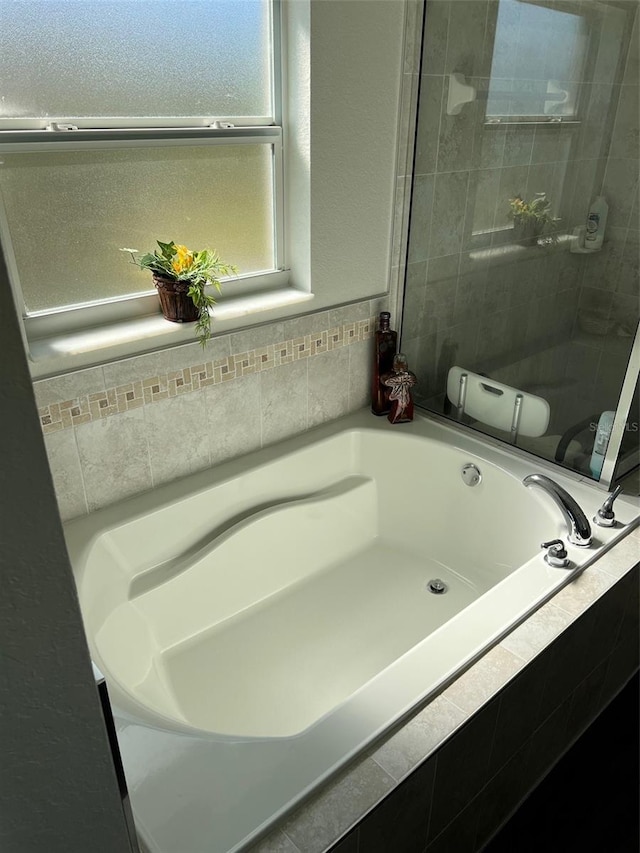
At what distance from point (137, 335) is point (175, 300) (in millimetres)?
148

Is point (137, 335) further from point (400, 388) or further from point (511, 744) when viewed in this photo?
point (511, 744)

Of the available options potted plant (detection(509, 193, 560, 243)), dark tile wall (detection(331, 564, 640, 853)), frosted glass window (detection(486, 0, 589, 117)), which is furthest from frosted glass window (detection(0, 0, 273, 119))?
dark tile wall (detection(331, 564, 640, 853))

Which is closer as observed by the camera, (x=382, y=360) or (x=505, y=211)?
(x=505, y=211)

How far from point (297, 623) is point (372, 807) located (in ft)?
3.14

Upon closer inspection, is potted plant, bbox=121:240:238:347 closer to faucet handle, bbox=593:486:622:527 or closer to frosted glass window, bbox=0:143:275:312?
frosted glass window, bbox=0:143:275:312

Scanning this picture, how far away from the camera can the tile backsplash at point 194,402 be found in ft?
5.99

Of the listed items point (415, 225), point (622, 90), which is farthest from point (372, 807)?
point (622, 90)

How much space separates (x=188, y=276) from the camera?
1859mm

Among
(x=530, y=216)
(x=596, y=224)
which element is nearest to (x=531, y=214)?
(x=530, y=216)

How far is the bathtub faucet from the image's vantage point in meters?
1.83

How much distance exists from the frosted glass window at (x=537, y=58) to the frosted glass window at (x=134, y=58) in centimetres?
76

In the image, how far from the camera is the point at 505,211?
7.53 feet

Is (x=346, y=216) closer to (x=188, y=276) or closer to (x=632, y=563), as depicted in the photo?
(x=188, y=276)

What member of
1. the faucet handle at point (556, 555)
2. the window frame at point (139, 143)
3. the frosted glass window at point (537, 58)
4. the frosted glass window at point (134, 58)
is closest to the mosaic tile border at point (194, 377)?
the window frame at point (139, 143)
